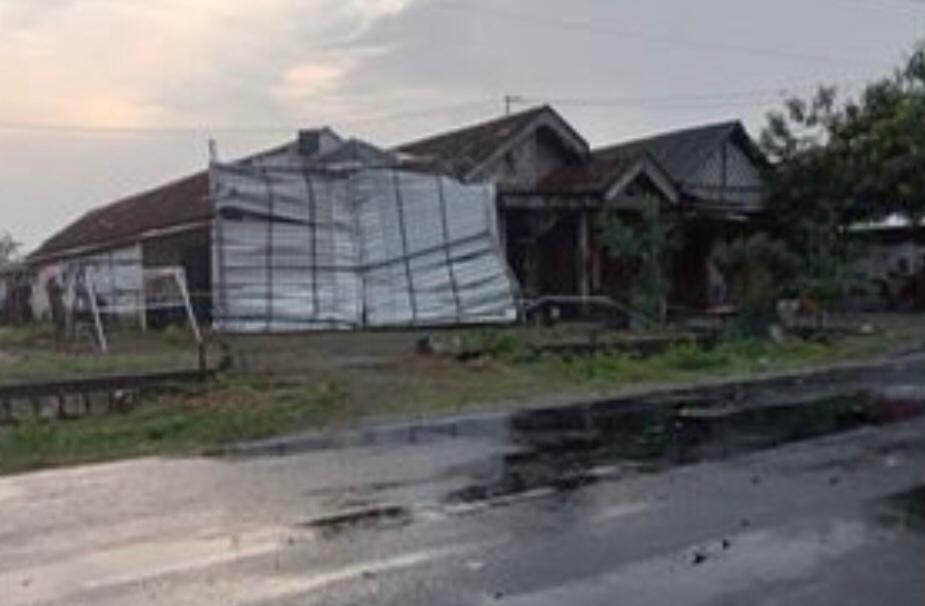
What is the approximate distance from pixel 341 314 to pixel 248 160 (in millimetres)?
6031

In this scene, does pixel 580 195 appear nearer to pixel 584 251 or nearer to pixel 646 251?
pixel 584 251

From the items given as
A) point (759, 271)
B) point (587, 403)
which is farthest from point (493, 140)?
point (587, 403)

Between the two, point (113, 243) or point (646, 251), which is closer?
point (646, 251)

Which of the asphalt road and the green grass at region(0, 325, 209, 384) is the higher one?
the green grass at region(0, 325, 209, 384)

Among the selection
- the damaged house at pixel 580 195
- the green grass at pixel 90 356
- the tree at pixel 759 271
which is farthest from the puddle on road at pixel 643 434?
the damaged house at pixel 580 195

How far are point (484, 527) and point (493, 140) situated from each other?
2952cm

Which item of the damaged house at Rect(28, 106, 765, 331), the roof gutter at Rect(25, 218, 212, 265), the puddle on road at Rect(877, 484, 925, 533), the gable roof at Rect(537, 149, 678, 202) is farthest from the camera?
the gable roof at Rect(537, 149, 678, 202)

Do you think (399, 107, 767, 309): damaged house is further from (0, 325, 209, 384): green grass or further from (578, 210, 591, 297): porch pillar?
(0, 325, 209, 384): green grass

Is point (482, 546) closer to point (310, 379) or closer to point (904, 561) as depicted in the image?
point (904, 561)

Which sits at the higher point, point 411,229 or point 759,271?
point 411,229

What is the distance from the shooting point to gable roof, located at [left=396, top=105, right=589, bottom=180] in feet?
124

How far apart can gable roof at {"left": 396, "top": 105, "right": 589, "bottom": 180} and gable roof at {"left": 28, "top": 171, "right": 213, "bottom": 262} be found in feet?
20.6

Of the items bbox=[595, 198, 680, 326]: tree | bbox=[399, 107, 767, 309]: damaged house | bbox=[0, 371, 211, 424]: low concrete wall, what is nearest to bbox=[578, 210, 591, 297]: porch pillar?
bbox=[399, 107, 767, 309]: damaged house

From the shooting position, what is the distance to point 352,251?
33.7 m
